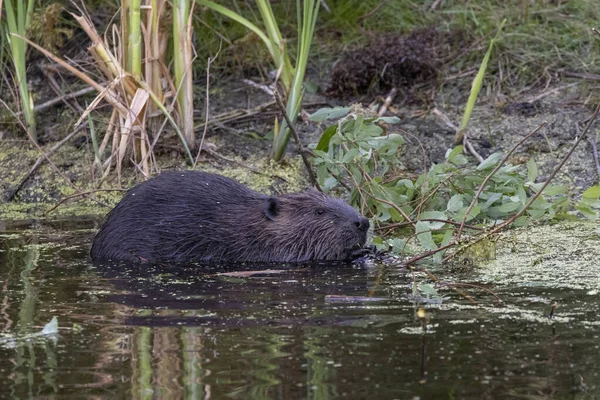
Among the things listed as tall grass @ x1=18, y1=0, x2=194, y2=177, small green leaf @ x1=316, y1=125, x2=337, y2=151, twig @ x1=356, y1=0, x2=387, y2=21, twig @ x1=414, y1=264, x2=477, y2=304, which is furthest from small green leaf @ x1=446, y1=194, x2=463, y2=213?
twig @ x1=356, y1=0, x2=387, y2=21

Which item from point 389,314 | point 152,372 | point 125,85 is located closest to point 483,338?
point 389,314

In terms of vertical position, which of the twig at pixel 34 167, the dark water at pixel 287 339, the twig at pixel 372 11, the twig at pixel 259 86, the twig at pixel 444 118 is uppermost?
the twig at pixel 372 11

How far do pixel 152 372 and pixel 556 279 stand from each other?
180 centimetres

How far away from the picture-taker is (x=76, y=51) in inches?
286

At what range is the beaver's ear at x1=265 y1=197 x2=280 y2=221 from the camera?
500 cm

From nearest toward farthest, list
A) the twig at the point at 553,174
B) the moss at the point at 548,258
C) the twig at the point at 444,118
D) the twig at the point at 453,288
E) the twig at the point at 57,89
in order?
the twig at the point at 453,288
the twig at the point at 553,174
the moss at the point at 548,258
the twig at the point at 444,118
the twig at the point at 57,89

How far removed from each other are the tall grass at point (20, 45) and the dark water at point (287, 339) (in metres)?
2.22

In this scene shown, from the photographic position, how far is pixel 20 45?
20.5ft

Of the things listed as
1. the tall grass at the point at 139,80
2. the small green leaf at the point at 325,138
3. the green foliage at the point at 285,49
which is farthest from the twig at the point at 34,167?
the small green leaf at the point at 325,138

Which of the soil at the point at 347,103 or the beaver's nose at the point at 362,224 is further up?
the soil at the point at 347,103

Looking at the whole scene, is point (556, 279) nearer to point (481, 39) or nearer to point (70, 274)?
point (70, 274)

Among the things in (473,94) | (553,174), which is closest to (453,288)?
(553,174)

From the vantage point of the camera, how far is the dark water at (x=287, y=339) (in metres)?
2.68

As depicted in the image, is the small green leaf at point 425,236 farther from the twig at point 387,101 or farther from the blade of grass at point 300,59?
the twig at point 387,101
